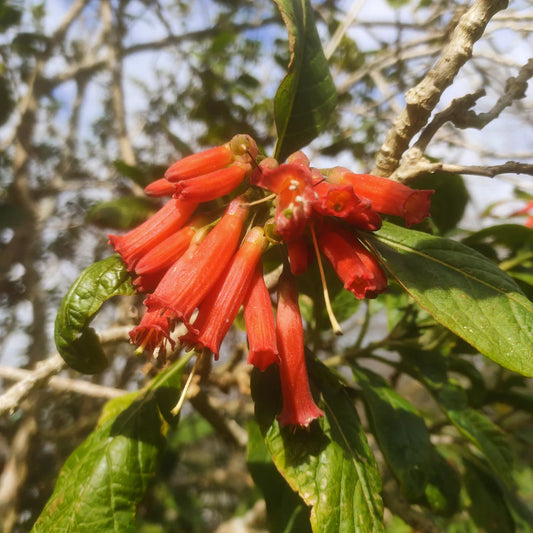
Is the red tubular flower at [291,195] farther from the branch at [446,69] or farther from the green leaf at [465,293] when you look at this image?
the branch at [446,69]

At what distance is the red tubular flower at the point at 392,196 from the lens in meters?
0.97

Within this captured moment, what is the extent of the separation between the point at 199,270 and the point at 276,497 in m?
0.88

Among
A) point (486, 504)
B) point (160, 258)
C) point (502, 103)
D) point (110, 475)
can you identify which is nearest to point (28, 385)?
point (110, 475)

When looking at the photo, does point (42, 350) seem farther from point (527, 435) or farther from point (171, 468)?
point (527, 435)

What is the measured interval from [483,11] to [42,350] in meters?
3.23

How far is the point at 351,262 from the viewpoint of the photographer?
954mm

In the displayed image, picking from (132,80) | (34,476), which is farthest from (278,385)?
(132,80)

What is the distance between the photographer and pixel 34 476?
11.2 feet

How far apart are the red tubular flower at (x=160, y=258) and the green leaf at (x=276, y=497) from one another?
78cm

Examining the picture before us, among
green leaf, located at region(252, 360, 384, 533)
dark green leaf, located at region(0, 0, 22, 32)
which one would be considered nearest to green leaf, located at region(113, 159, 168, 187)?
green leaf, located at region(252, 360, 384, 533)

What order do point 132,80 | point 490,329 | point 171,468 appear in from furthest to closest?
1. point 132,80
2. point 171,468
3. point 490,329

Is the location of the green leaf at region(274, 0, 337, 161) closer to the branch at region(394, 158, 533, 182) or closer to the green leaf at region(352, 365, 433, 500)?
the branch at region(394, 158, 533, 182)

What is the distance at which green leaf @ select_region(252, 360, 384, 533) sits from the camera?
3.18 ft

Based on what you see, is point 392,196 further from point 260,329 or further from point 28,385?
point 28,385
